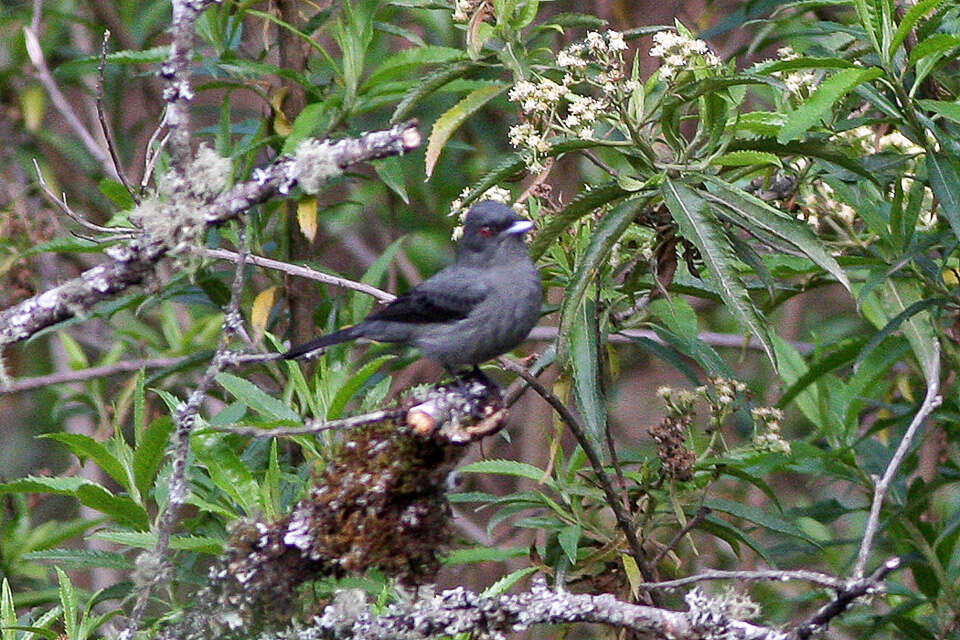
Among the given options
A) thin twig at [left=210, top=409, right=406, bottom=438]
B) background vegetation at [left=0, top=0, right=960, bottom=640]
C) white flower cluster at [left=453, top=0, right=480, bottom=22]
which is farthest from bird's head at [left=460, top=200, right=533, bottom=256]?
thin twig at [left=210, top=409, right=406, bottom=438]

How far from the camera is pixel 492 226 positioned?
403cm

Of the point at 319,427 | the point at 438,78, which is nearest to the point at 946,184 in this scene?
the point at 438,78

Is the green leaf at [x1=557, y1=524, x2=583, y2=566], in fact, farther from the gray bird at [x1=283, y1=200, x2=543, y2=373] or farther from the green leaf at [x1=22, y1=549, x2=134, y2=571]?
the green leaf at [x1=22, y1=549, x2=134, y2=571]

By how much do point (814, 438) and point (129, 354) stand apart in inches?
137

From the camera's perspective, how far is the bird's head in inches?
157

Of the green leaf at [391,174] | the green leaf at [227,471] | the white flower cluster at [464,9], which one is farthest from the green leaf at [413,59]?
the green leaf at [227,471]

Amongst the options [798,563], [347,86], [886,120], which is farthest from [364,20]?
[798,563]

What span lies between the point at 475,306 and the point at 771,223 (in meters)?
1.12

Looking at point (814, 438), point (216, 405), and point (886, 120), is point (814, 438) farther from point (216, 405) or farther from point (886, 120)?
point (216, 405)

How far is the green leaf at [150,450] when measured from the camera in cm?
355

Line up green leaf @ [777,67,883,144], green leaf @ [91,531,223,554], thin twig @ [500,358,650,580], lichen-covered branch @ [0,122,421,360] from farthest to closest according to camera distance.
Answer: green leaf @ [91,531,223,554] < thin twig @ [500,358,650,580] < green leaf @ [777,67,883,144] < lichen-covered branch @ [0,122,421,360]

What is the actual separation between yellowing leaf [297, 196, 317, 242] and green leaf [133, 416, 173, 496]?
0.94 metres

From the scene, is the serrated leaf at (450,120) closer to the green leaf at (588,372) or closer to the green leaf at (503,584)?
the green leaf at (588,372)

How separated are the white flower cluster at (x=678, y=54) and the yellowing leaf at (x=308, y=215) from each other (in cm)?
145
